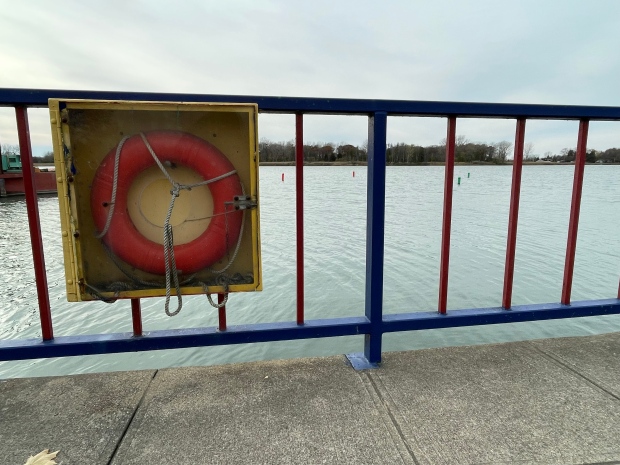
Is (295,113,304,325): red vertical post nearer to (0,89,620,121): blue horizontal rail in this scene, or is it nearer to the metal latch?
(0,89,620,121): blue horizontal rail

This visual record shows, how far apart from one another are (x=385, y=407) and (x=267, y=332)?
1.96ft

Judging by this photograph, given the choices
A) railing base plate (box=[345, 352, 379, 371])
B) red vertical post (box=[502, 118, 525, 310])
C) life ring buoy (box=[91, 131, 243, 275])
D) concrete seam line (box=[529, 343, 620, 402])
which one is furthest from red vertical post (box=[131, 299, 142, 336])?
concrete seam line (box=[529, 343, 620, 402])

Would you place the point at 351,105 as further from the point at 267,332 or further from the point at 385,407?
the point at 385,407

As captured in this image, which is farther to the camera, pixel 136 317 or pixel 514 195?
pixel 514 195

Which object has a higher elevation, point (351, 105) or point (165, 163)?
point (351, 105)

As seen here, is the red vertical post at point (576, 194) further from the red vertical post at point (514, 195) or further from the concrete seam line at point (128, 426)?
the concrete seam line at point (128, 426)

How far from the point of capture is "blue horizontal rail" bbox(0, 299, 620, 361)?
5.56ft

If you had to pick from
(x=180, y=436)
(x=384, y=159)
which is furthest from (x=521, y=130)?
(x=180, y=436)

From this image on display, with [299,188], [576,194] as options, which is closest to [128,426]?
[299,188]

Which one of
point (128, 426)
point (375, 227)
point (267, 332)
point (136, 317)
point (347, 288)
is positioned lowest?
point (347, 288)

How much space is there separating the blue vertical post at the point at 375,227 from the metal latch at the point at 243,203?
56 cm

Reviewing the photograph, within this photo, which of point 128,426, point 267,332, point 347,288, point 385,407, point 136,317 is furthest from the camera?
point 347,288

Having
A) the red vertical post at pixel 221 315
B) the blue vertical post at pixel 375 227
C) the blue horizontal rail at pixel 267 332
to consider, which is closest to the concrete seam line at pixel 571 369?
the blue horizontal rail at pixel 267 332

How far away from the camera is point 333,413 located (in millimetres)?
1558
